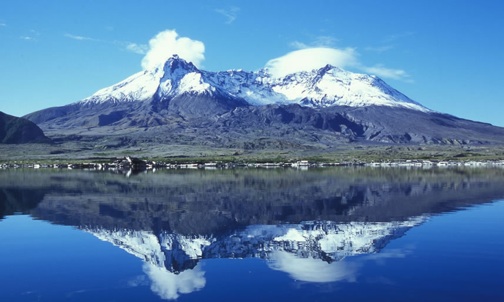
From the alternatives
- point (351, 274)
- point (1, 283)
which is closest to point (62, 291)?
point (1, 283)

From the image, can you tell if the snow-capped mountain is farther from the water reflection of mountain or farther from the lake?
the water reflection of mountain

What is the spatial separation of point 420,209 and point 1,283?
28.2 m

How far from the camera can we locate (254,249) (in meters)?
23.6

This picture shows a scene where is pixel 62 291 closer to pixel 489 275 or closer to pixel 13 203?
pixel 489 275

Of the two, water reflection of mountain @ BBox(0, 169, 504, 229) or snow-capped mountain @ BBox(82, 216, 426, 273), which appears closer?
snow-capped mountain @ BBox(82, 216, 426, 273)

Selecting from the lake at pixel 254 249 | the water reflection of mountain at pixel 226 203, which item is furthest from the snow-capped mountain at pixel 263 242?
the water reflection of mountain at pixel 226 203

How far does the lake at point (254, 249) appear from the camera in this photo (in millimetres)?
17172

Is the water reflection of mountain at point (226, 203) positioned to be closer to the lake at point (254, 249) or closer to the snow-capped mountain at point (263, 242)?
the lake at point (254, 249)

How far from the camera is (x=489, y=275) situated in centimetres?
1861

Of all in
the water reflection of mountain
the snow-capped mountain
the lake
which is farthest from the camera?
the water reflection of mountain

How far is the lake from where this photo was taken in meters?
17.2

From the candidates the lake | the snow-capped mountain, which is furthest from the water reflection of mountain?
the snow-capped mountain

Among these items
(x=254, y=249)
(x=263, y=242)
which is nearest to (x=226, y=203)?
(x=263, y=242)

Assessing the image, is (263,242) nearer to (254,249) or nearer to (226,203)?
(254,249)
